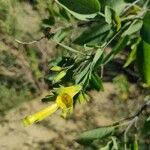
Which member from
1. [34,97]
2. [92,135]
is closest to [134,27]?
[92,135]

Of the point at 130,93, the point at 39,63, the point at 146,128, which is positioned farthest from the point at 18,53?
the point at 146,128

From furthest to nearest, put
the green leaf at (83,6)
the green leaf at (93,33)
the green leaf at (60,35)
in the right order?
1. the green leaf at (60,35)
2. the green leaf at (93,33)
3. the green leaf at (83,6)

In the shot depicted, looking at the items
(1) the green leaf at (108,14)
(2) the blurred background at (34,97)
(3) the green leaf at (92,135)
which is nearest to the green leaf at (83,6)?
(1) the green leaf at (108,14)

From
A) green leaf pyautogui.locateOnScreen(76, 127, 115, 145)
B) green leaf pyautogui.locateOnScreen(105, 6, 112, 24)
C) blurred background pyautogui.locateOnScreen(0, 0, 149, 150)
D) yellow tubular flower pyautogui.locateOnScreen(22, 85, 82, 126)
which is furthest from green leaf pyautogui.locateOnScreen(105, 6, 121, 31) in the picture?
blurred background pyautogui.locateOnScreen(0, 0, 149, 150)

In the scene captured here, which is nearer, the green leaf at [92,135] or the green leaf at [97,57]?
the green leaf at [97,57]

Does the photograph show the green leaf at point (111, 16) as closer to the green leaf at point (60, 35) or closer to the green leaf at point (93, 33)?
the green leaf at point (93, 33)

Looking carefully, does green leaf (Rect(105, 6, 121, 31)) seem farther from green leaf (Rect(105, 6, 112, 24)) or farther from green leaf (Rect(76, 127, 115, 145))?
green leaf (Rect(76, 127, 115, 145))
